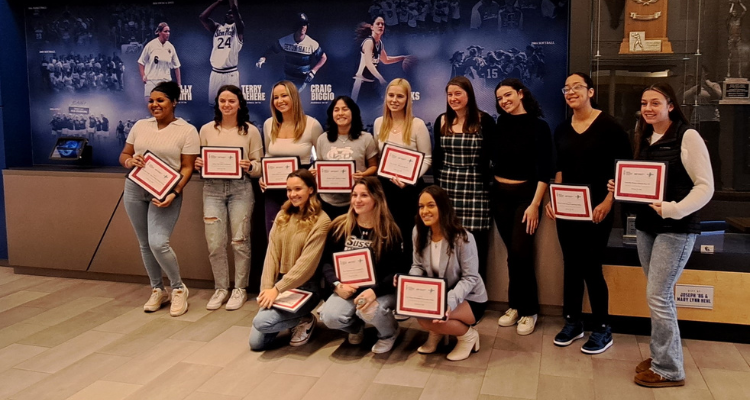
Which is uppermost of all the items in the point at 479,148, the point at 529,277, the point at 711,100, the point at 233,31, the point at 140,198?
the point at 233,31

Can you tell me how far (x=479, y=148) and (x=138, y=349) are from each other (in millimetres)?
2220

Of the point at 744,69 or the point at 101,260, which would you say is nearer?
the point at 744,69

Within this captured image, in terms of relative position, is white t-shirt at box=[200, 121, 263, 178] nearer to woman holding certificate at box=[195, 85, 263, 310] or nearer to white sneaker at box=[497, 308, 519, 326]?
woman holding certificate at box=[195, 85, 263, 310]

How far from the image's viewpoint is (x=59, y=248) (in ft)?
17.5

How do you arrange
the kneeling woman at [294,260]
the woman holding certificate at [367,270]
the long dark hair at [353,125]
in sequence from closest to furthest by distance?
the woman holding certificate at [367,270] < the kneeling woman at [294,260] < the long dark hair at [353,125]

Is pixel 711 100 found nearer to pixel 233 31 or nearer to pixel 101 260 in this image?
pixel 233 31

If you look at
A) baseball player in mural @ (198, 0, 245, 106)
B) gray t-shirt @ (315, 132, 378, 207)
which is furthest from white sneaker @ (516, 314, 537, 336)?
baseball player in mural @ (198, 0, 245, 106)

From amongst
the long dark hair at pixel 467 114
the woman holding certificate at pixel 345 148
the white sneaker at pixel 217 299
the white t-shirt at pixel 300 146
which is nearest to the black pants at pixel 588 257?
the long dark hair at pixel 467 114

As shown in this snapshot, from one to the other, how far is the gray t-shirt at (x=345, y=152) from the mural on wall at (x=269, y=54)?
88cm

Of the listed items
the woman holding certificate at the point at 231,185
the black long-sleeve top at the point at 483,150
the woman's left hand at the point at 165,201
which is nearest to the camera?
the black long-sleeve top at the point at 483,150

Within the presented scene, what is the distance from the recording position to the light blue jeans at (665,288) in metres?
3.06

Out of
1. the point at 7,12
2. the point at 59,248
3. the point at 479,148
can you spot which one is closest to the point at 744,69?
the point at 479,148

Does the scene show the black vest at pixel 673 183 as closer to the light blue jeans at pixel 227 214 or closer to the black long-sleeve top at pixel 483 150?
the black long-sleeve top at pixel 483 150

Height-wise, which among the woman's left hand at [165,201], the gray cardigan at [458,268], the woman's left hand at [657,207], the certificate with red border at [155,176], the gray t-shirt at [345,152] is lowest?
the gray cardigan at [458,268]
